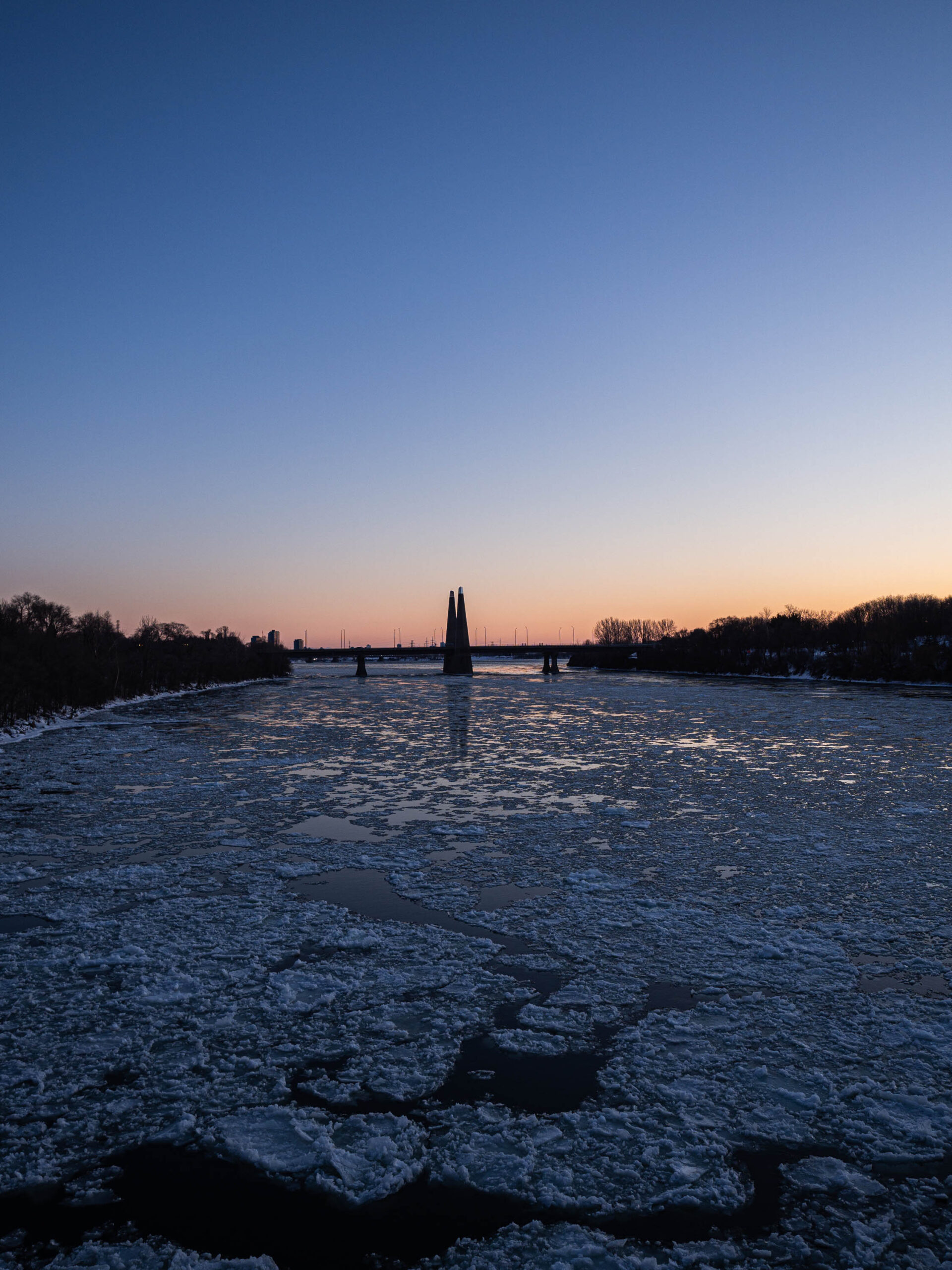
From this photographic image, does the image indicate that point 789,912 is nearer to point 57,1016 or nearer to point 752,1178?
point 752,1178

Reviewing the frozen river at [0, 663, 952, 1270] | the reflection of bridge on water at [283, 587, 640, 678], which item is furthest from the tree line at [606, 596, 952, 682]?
the frozen river at [0, 663, 952, 1270]

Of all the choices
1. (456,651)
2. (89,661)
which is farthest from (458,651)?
(89,661)

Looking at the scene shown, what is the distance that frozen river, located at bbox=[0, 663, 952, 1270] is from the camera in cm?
326

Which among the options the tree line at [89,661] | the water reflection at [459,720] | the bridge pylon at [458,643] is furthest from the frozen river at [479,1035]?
the bridge pylon at [458,643]

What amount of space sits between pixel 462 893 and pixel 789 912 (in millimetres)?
3367

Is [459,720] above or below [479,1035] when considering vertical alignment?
below

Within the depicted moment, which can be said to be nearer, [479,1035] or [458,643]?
[479,1035]

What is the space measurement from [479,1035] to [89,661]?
43380 millimetres

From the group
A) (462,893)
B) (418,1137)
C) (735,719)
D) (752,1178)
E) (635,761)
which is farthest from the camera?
(735,719)

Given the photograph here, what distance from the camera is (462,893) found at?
802 centimetres

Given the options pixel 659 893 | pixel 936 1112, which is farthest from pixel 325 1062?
pixel 659 893

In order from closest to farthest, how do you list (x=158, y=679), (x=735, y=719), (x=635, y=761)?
1. (x=635, y=761)
2. (x=735, y=719)
3. (x=158, y=679)

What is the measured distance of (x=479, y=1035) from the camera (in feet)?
16.1

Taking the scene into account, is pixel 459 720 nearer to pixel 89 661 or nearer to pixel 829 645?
pixel 89 661
